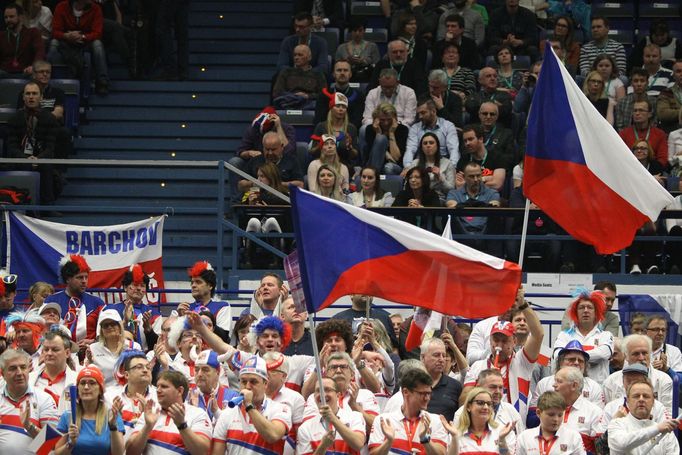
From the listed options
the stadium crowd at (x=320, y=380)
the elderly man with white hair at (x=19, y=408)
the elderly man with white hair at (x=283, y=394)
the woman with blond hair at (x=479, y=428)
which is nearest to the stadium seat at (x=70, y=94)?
the stadium crowd at (x=320, y=380)

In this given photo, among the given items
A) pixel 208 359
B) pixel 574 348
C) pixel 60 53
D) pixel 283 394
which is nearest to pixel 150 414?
pixel 208 359

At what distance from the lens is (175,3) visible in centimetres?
2272

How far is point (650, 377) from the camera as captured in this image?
14789mm

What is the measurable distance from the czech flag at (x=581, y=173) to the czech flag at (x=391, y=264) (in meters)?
1.54

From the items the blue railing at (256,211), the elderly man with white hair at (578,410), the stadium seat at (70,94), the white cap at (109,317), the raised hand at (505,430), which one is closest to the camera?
the raised hand at (505,430)

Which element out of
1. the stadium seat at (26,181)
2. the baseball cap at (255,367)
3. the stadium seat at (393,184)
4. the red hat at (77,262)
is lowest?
the red hat at (77,262)

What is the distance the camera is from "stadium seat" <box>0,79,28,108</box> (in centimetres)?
2158

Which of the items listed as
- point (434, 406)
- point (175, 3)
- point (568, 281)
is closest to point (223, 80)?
point (175, 3)

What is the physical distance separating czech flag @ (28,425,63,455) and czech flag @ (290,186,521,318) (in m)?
2.54

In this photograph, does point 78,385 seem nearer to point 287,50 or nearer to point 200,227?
point 200,227

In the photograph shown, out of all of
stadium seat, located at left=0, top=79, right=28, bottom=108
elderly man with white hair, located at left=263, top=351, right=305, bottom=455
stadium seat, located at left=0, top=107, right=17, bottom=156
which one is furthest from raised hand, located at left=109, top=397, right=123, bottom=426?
stadium seat, located at left=0, top=79, right=28, bottom=108

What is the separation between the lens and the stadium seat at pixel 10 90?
2158cm

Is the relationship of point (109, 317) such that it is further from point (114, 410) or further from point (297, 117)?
point (297, 117)

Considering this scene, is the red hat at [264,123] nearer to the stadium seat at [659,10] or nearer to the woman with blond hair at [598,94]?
the woman with blond hair at [598,94]
